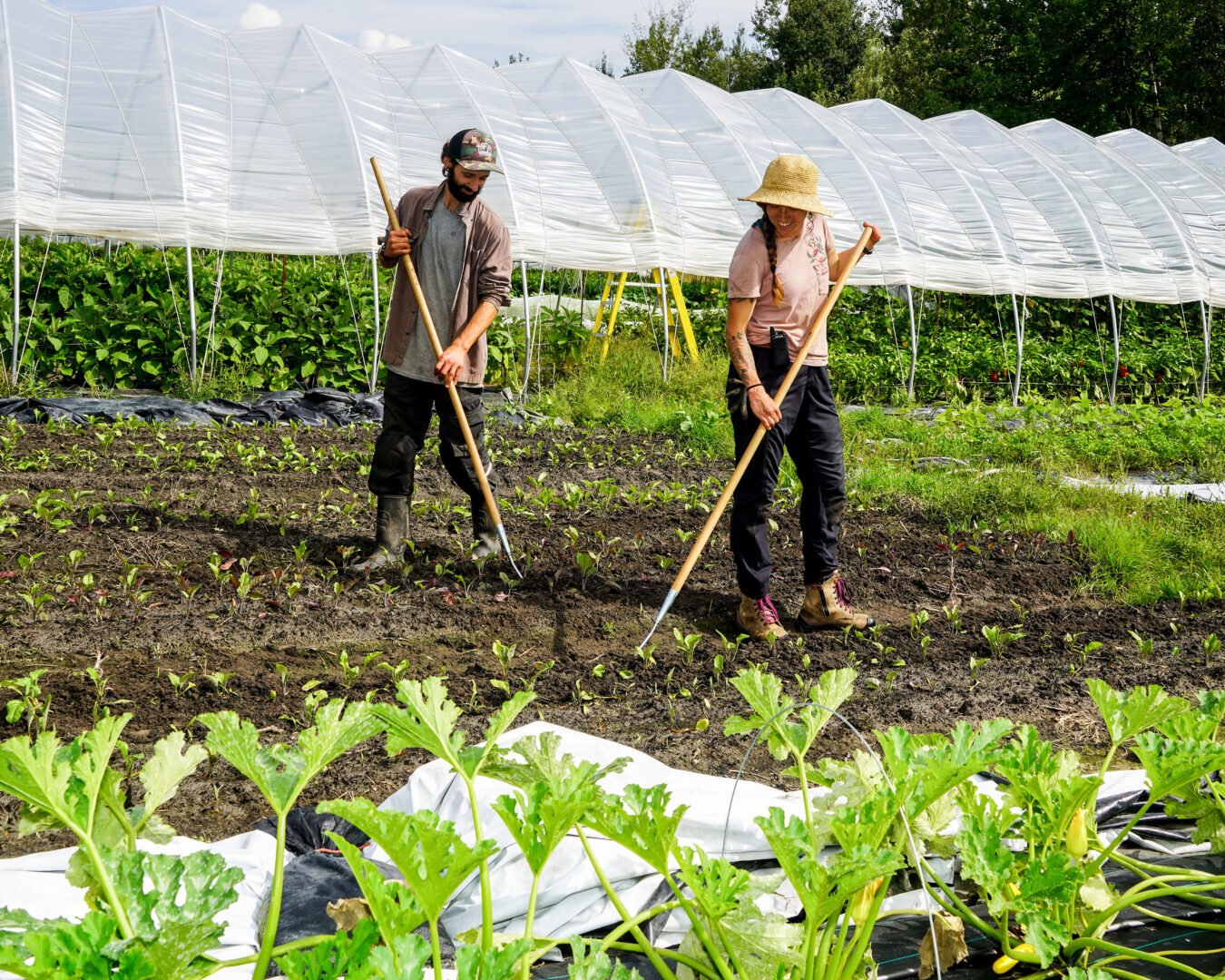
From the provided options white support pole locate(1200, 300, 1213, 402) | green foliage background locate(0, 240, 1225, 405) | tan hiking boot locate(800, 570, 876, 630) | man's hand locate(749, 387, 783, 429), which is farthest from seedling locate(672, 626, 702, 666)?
white support pole locate(1200, 300, 1213, 402)

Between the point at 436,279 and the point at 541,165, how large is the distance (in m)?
6.85

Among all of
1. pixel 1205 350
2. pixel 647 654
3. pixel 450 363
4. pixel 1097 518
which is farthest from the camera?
pixel 1205 350

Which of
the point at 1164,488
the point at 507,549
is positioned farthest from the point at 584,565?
the point at 1164,488

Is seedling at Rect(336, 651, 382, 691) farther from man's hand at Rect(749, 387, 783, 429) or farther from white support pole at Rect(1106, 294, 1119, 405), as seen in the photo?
white support pole at Rect(1106, 294, 1119, 405)

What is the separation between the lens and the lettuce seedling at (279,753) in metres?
1.51

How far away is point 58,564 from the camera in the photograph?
457 centimetres

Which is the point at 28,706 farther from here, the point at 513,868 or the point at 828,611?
the point at 828,611

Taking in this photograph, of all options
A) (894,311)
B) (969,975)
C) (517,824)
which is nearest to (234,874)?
(517,824)

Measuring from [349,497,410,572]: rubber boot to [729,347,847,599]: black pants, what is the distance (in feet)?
5.27

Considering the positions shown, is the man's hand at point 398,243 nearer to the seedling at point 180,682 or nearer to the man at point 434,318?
the man at point 434,318

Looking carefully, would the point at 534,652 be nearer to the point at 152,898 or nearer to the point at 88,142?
the point at 152,898

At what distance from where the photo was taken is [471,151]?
4.44 metres

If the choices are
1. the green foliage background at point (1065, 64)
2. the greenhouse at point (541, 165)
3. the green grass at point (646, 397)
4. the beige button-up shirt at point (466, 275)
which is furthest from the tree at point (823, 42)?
the beige button-up shirt at point (466, 275)

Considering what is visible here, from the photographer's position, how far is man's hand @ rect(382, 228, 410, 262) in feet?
14.8
